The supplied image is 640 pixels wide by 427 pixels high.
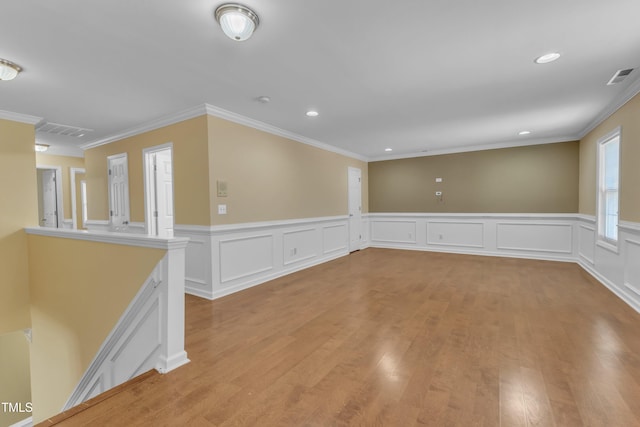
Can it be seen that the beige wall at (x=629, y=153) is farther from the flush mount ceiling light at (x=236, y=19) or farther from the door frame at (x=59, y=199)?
the door frame at (x=59, y=199)

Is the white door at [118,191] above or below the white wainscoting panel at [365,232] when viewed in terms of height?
above

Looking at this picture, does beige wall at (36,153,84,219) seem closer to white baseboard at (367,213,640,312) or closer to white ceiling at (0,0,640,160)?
white ceiling at (0,0,640,160)

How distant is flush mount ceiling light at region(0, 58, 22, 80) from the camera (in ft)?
8.23

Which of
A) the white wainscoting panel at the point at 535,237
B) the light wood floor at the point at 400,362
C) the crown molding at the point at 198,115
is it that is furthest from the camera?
the white wainscoting panel at the point at 535,237

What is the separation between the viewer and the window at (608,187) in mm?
3947

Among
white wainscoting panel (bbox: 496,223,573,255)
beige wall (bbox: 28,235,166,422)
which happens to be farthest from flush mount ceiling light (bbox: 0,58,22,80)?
white wainscoting panel (bbox: 496,223,573,255)

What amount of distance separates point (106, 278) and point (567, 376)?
158 inches

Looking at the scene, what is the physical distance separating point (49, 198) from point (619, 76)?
33.3ft

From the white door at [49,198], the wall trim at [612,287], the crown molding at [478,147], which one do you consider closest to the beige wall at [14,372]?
the white door at [49,198]

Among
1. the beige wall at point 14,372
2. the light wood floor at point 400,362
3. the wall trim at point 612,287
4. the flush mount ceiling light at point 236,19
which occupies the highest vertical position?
the flush mount ceiling light at point 236,19

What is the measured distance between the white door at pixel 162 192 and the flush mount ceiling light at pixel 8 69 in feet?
6.53

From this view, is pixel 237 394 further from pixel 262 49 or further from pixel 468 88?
pixel 468 88

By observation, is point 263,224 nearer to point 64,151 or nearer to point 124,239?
point 124,239

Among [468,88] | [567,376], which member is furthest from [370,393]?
[468,88]
